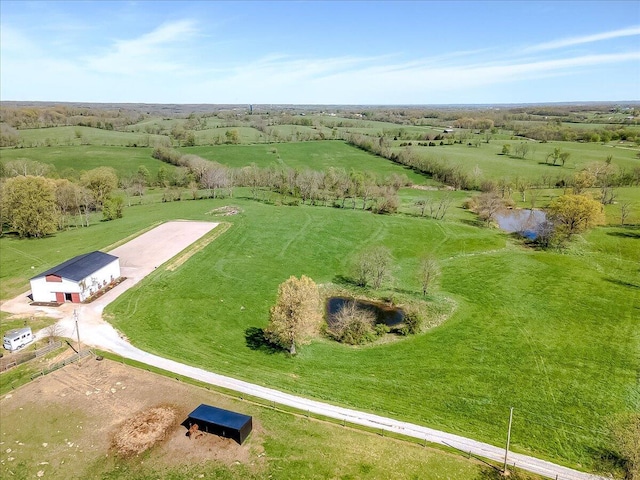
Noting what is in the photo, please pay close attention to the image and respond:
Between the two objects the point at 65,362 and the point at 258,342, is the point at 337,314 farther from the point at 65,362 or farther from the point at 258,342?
the point at 65,362

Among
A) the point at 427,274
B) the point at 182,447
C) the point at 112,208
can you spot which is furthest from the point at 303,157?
the point at 182,447

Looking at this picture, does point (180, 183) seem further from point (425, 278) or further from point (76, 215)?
point (425, 278)

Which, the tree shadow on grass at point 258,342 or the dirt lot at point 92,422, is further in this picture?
the tree shadow on grass at point 258,342

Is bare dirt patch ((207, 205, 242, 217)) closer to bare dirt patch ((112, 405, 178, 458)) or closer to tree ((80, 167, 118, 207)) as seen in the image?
tree ((80, 167, 118, 207))

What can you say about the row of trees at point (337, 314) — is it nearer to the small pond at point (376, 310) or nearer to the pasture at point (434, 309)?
the small pond at point (376, 310)

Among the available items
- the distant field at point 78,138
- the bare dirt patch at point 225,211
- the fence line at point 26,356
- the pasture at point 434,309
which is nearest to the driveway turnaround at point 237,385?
the pasture at point 434,309

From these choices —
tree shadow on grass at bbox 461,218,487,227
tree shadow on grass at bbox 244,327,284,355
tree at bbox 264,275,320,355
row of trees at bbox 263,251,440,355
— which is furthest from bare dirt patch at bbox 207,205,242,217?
tree shadow on grass at bbox 461,218,487,227
